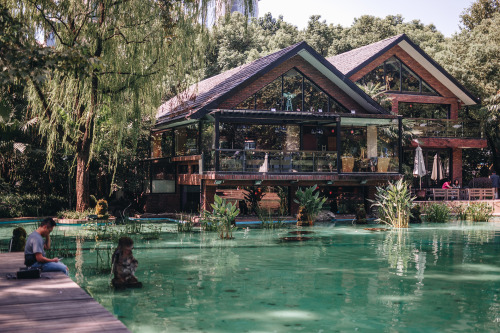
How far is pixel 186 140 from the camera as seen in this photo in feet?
88.1

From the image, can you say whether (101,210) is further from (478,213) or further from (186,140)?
(478,213)

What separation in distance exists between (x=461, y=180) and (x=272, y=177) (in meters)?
Result: 15.8

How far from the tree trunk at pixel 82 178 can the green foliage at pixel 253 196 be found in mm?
6918

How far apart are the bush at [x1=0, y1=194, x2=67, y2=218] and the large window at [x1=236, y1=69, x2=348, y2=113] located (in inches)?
365

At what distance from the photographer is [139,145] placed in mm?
29266

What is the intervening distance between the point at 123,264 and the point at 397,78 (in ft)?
87.6

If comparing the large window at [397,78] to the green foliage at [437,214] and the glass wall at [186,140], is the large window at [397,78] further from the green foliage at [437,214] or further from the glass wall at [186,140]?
the glass wall at [186,140]

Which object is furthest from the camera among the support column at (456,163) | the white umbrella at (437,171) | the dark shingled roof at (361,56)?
the support column at (456,163)

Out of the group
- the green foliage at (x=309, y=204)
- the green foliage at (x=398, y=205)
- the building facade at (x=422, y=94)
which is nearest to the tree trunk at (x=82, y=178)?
→ the green foliage at (x=309, y=204)

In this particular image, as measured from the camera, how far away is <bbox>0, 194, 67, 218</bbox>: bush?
23.5 metres

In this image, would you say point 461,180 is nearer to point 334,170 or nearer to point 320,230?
point 334,170

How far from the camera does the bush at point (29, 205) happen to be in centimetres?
2347

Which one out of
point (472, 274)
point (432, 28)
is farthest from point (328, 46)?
point (472, 274)

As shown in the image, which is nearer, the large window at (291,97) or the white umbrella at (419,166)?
the large window at (291,97)
